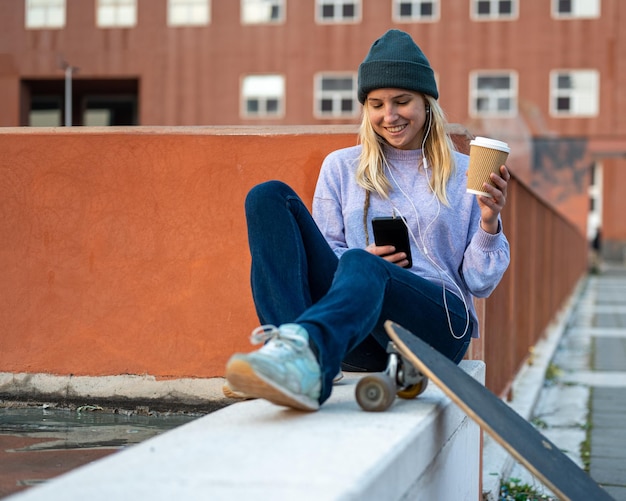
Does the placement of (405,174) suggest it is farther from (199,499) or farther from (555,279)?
(555,279)

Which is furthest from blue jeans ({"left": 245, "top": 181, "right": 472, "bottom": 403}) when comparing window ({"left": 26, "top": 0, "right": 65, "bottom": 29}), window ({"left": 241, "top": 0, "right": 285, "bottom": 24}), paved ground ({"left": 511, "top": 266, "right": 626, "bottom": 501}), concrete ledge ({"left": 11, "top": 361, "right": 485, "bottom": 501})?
window ({"left": 26, "top": 0, "right": 65, "bottom": 29})

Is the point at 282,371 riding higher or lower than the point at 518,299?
higher

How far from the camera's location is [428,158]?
3.82m

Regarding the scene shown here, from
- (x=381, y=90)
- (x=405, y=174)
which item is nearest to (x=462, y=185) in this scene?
(x=405, y=174)

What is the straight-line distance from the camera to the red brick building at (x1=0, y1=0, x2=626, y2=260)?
1323 inches

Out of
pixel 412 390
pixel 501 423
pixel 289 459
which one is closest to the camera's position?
pixel 289 459

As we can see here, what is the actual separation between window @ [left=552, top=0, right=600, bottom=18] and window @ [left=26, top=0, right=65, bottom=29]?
1646 centimetres

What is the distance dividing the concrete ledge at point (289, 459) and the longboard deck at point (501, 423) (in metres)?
0.10

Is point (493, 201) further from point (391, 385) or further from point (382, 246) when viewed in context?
point (391, 385)

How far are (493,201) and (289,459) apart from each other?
1.52 meters

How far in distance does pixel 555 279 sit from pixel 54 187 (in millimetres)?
10786

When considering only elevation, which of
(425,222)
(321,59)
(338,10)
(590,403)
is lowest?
(590,403)

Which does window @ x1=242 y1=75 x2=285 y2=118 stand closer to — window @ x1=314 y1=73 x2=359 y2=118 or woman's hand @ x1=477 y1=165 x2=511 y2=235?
window @ x1=314 y1=73 x2=359 y2=118

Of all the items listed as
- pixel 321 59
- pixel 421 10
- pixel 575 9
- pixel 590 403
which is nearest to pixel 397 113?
pixel 590 403
